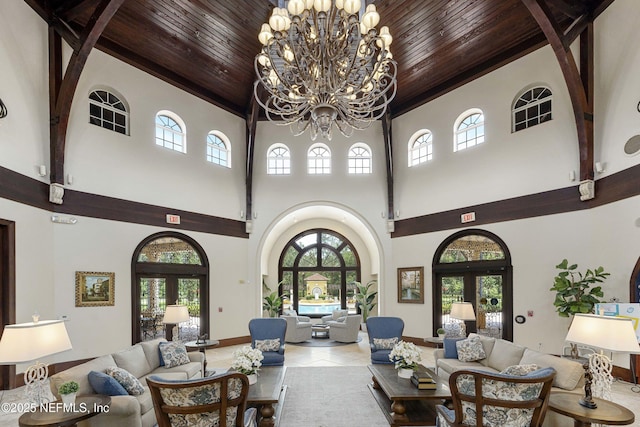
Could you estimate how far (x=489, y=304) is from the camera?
910cm

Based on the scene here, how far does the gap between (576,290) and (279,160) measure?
804cm

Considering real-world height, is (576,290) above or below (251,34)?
below

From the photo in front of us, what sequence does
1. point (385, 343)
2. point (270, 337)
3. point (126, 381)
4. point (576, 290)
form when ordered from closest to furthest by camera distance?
point (126, 381), point (576, 290), point (385, 343), point (270, 337)

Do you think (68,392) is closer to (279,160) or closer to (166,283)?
(166,283)

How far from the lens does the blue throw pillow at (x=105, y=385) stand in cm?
416

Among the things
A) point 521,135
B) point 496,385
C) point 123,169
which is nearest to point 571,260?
point 521,135

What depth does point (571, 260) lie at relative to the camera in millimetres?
7602

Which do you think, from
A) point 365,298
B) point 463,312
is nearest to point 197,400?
point 463,312

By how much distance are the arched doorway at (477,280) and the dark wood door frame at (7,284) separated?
8832 millimetres

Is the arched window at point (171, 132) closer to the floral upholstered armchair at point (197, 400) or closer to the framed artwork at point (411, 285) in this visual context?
the framed artwork at point (411, 285)

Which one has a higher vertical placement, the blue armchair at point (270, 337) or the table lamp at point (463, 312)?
the table lamp at point (463, 312)

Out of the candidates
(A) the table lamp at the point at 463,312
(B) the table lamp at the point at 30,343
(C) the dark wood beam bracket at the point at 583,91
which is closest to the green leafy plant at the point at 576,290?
(C) the dark wood beam bracket at the point at 583,91

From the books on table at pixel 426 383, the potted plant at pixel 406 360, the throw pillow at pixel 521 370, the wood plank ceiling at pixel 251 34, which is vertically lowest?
the books on table at pixel 426 383

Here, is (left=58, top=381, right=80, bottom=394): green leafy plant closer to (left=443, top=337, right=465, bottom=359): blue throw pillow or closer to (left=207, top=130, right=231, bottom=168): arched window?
(left=443, top=337, right=465, bottom=359): blue throw pillow
